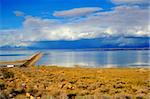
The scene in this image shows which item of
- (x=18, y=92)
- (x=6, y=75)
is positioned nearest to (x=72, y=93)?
(x=18, y=92)

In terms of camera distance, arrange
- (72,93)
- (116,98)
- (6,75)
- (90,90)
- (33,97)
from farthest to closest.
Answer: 1. (6,75)
2. (90,90)
3. (72,93)
4. (33,97)
5. (116,98)

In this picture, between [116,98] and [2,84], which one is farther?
[2,84]

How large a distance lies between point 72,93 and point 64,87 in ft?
3.89

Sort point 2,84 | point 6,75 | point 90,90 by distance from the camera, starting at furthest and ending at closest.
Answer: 1. point 6,75
2. point 2,84
3. point 90,90

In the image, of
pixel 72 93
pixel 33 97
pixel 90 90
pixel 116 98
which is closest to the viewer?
pixel 116 98

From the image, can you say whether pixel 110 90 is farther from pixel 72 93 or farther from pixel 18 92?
pixel 18 92

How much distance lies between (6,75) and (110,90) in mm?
5662

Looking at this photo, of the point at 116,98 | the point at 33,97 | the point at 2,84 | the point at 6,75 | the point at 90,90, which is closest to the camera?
the point at 116,98

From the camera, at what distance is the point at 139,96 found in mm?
8062

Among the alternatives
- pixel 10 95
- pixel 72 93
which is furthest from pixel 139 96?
pixel 10 95

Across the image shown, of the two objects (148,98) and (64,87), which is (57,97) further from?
(64,87)

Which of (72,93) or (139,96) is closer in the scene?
(139,96)

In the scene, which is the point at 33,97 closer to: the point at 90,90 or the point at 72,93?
the point at 72,93

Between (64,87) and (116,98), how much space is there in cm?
284
